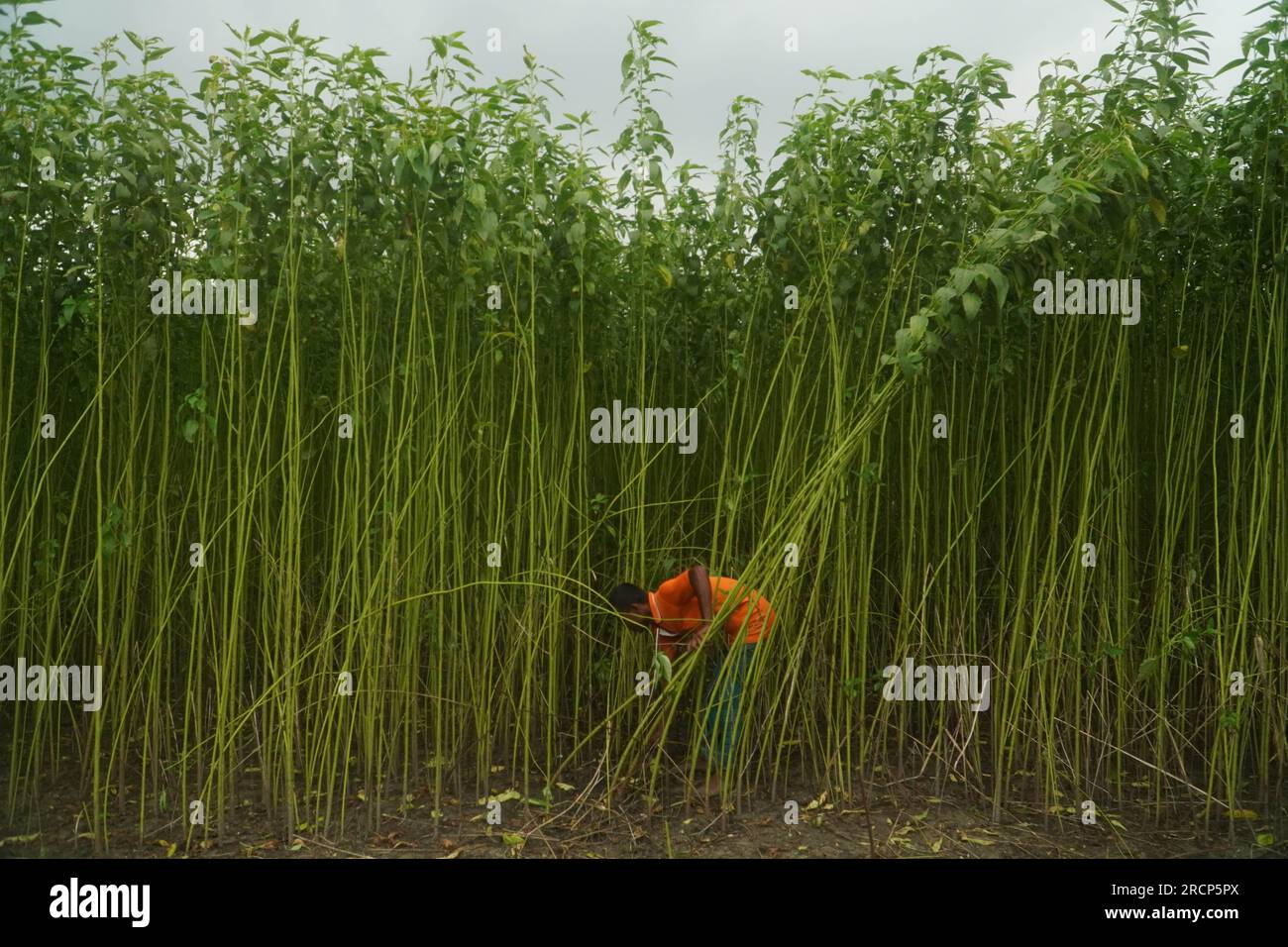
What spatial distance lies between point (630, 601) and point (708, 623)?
33cm

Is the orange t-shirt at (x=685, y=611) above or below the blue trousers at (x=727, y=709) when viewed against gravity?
above

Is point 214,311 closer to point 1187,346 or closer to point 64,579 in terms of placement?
point 64,579

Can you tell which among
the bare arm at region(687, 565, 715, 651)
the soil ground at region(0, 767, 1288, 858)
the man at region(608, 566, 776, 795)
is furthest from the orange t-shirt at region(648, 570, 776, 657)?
the soil ground at region(0, 767, 1288, 858)

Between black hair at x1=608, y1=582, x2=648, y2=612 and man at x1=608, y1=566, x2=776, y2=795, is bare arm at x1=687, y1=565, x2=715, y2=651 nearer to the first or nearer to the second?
man at x1=608, y1=566, x2=776, y2=795

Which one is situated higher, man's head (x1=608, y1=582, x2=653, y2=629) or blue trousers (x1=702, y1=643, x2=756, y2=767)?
man's head (x1=608, y1=582, x2=653, y2=629)

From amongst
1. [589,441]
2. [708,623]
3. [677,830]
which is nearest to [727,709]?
[708,623]

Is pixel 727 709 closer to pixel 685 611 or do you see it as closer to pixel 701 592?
pixel 685 611

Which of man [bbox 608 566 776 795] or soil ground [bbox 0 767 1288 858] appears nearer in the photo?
man [bbox 608 566 776 795]

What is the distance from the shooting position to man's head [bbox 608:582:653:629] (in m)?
4.14

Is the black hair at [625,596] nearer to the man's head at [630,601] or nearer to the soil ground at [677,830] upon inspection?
the man's head at [630,601]

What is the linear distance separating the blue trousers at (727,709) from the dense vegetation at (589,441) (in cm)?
13

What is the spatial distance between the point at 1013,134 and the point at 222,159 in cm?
347

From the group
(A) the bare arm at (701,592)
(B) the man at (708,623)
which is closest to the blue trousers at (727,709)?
(B) the man at (708,623)

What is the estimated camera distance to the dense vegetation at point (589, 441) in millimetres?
4129
